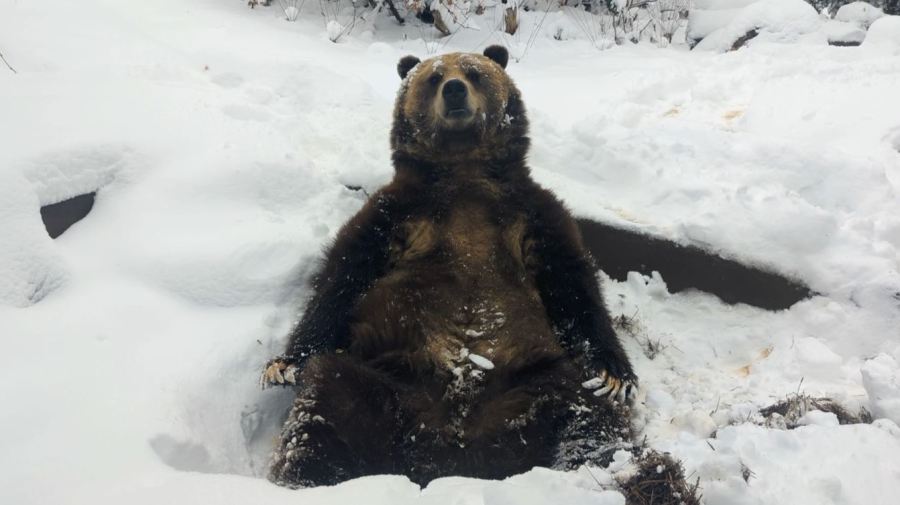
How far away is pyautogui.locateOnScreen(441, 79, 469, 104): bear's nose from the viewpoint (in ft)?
11.4

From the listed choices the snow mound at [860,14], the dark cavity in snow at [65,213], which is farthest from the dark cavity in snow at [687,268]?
the snow mound at [860,14]

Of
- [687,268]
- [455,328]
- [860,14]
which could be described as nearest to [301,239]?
[455,328]

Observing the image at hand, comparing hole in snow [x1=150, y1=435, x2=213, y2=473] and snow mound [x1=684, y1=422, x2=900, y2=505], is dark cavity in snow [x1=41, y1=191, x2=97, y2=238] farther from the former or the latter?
snow mound [x1=684, y1=422, x2=900, y2=505]

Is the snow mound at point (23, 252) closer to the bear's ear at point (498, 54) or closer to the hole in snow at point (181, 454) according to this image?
the hole in snow at point (181, 454)

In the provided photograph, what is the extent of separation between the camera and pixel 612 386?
9.62 feet

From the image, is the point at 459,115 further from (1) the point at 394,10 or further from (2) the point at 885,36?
(1) the point at 394,10

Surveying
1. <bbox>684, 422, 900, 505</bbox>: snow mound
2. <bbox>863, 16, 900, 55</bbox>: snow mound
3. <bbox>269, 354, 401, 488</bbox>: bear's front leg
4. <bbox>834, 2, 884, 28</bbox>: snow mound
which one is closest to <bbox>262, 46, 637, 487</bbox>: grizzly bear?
<bbox>269, 354, 401, 488</bbox>: bear's front leg

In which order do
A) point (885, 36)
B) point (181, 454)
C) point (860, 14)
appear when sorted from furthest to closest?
point (860, 14) → point (885, 36) → point (181, 454)

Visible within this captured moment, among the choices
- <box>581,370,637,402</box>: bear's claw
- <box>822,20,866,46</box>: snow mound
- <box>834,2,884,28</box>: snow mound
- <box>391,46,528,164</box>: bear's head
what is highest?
<box>834,2,884,28</box>: snow mound

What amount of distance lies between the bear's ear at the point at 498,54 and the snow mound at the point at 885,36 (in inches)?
176

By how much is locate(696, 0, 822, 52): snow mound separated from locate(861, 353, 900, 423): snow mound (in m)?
6.26

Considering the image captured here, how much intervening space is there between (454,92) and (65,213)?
226 centimetres

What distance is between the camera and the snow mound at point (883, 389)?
250cm

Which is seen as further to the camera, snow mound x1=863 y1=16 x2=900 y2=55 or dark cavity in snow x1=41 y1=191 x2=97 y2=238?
snow mound x1=863 y1=16 x2=900 y2=55
